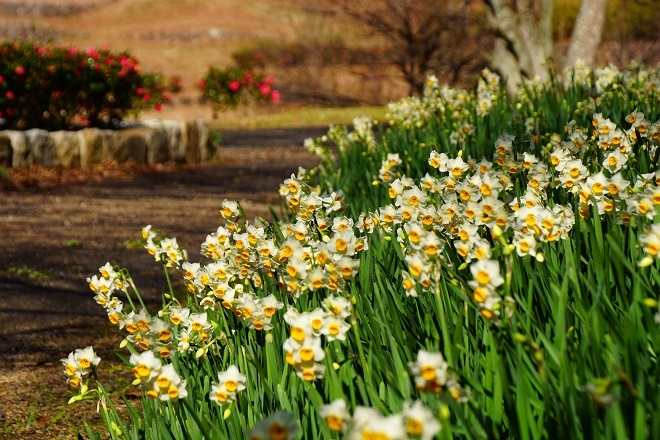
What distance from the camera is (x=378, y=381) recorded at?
7.09 ft

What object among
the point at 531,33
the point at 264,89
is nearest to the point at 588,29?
the point at 531,33

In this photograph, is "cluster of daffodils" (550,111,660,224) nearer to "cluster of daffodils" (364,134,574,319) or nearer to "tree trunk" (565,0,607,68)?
"cluster of daffodils" (364,134,574,319)

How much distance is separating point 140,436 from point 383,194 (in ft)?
8.28

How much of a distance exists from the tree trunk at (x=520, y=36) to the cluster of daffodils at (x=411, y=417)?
11.1 metres

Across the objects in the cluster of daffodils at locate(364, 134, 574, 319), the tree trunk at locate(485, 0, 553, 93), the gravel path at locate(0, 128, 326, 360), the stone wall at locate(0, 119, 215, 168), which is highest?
the tree trunk at locate(485, 0, 553, 93)

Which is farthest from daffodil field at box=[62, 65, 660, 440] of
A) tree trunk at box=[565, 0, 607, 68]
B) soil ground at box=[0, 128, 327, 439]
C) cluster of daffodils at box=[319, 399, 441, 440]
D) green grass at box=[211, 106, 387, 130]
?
green grass at box=[211, 106, 387, 130]

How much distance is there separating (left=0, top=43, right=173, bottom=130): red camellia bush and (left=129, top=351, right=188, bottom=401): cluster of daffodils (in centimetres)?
879

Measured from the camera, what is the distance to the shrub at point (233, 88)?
63.0 ft

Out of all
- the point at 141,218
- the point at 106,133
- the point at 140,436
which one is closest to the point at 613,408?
the point at 140,436

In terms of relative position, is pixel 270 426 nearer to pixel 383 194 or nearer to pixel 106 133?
pixel 383 194

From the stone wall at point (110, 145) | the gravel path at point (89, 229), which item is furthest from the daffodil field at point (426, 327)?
the stone wall at point (110, 145)

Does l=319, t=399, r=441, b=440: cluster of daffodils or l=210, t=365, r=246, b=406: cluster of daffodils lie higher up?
l=319, t=399, r=441, b=440: cluster of daffodils

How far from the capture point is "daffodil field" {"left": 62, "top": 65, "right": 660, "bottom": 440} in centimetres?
179

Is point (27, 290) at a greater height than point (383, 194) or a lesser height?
lesser
